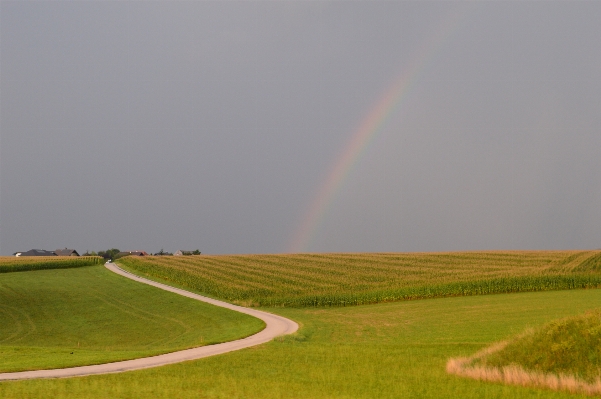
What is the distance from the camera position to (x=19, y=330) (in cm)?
4650

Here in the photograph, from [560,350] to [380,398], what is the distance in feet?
20.9

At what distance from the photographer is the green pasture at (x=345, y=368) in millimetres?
18156

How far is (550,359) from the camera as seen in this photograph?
1945 centimetres

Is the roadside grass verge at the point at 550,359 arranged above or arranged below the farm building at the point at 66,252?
below

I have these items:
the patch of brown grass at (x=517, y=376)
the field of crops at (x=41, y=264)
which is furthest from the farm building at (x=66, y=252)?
the patch of brown grass at (x=517, y=376)

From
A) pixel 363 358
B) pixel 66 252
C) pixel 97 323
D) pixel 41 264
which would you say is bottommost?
pixel 97 323

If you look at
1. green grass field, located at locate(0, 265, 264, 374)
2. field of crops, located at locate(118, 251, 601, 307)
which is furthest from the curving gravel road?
field of crops, located at locate(118, 251, 601, 307)

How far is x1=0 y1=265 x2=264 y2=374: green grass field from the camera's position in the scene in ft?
95.9

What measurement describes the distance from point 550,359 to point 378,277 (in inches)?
1758

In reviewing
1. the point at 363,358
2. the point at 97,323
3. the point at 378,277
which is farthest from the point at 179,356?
the point at 378,277

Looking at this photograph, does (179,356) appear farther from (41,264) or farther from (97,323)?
(41,264)

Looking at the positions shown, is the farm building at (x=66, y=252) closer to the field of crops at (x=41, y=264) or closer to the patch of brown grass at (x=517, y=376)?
the field of crops at (x=41, y=264)

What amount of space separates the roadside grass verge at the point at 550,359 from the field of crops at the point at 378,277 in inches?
1343

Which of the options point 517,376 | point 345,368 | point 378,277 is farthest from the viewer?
point 378,277
